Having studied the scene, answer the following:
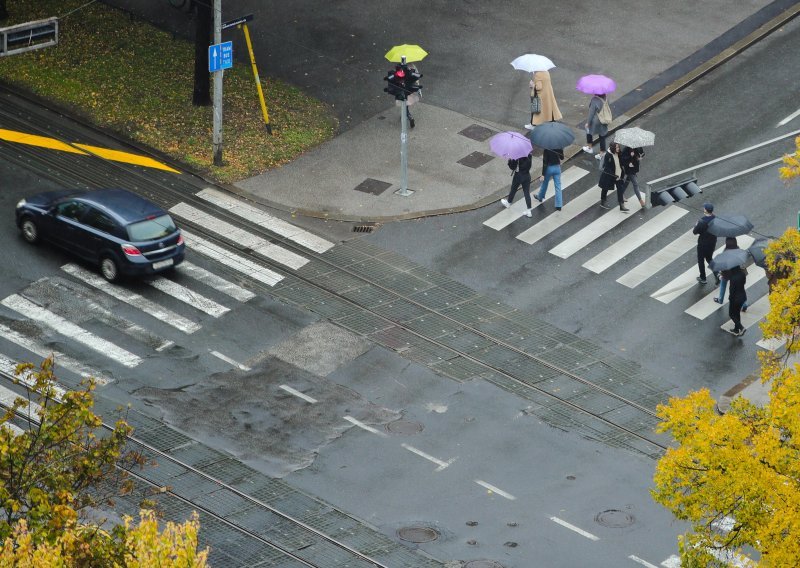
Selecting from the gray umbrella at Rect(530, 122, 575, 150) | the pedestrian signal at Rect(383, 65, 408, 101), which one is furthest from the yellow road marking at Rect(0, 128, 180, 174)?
the gray umbrella at Rect(530, 122, 575, 150)

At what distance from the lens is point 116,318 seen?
29.0 meters

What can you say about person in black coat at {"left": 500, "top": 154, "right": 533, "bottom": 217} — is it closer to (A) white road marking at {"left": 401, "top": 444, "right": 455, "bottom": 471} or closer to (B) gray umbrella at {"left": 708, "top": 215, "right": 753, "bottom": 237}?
(B) gray umbrella at {"left": 708, "top": 215, "right": 753, "bottom": 237}

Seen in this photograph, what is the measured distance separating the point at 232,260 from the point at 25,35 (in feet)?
20.7

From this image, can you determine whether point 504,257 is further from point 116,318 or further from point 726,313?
point 116,318

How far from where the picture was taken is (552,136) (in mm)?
33094

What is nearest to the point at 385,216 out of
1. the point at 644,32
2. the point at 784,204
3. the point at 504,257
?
the point at 504,257

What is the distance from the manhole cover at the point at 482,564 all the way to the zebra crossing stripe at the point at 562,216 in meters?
10.3

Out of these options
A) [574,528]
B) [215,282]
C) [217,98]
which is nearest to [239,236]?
[215,282]

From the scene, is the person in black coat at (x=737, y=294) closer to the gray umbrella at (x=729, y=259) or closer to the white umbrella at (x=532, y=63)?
the gray umbrella at (x=729, y=259)

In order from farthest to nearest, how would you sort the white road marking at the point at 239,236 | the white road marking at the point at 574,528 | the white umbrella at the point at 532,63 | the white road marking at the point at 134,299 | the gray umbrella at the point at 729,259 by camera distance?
the white umbrella at the point at 532,63, the white road marking at the point at 239,236, the gray umbrella at the point at 729,259, the white road marking at the point at 134,299, the white road marking at the point at 574,528

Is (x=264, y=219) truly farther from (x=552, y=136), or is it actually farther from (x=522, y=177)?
(x=552, y=136)

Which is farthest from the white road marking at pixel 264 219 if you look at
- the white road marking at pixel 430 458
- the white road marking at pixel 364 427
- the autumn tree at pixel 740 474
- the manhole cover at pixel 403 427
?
the autumn tree at pixel 740 474

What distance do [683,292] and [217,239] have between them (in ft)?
32.1

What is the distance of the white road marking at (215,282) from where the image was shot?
30.0 metres
